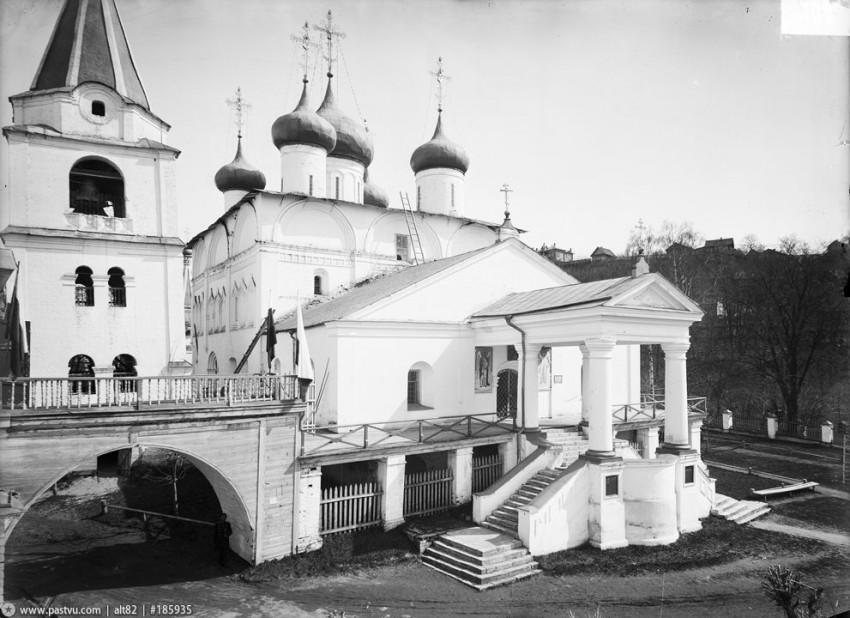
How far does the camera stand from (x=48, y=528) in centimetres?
1371

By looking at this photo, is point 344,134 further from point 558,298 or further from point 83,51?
point 558,298

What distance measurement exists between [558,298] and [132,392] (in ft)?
33.6

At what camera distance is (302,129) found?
22.6 metres

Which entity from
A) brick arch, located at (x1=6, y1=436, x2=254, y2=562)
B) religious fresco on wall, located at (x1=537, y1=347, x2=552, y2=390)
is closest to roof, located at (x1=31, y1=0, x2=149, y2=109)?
brick arch, located at (x1=6, y1=436, x2=254, y2=562)

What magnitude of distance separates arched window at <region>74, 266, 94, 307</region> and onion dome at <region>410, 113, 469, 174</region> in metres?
17.1

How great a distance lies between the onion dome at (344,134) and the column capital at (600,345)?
16.8 m

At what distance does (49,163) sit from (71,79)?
227 centimetres

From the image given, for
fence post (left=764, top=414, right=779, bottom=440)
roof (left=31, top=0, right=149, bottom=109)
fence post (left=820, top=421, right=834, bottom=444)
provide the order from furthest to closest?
fence post (left=764, top=414, right=779, bottom=440), fence post (left=820, top=421, right=834, bottom=444), roof (left=31, top=0, right=149, bottom=109)

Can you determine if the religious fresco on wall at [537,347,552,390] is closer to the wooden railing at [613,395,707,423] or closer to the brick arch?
the wooden railing at [613,395,707,423]

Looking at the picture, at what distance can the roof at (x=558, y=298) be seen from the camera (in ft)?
42.5

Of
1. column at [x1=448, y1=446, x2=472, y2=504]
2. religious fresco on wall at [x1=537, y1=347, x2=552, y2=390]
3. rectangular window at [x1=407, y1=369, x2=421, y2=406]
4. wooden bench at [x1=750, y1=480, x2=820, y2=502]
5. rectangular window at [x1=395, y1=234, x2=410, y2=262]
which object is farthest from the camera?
rectangular window at [x1=395, y1=234, x2=410, y2=262]

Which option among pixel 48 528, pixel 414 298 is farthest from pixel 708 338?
pixel 48 528

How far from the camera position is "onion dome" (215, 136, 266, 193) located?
28.2m

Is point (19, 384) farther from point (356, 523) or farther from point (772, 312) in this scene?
point (772, 312)
